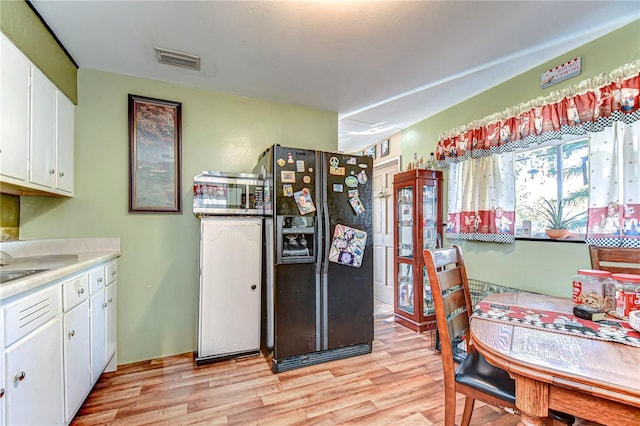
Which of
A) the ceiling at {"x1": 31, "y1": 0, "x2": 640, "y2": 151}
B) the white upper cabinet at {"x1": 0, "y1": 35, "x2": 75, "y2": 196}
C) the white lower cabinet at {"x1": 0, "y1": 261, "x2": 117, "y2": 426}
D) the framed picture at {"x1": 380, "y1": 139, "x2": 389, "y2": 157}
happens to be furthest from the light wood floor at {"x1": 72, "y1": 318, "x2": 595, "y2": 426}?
the framed picture at {"x1": 380, "y1": 139, "x2": 389, "y2": 157}

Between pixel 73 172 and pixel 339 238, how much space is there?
231 centimetres

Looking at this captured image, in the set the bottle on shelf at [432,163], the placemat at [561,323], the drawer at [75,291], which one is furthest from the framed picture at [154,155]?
the bottle on shelf at [432,163]

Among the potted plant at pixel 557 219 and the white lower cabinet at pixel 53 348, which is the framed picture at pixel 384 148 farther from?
the white lower cabinet at pixel 53 348

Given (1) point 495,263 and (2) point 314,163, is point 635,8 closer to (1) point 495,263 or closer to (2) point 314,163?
(1) point 495,263

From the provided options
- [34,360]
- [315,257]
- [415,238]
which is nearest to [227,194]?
[315,257]

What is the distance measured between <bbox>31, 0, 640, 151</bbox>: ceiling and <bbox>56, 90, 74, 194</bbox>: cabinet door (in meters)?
0.42

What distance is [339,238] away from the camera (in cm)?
258

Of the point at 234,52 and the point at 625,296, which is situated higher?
the point at 234,52

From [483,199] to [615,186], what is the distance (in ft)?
3.16

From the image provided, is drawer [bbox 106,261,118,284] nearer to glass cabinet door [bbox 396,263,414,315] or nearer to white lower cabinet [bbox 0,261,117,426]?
white lower cabinet [bbox 0,261,117,426]

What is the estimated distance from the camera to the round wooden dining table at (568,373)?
773mm

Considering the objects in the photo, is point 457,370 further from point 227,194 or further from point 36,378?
point 227,194

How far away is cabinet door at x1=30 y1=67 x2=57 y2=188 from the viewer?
1813mm

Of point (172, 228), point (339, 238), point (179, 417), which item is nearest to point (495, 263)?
point (339, 238)
